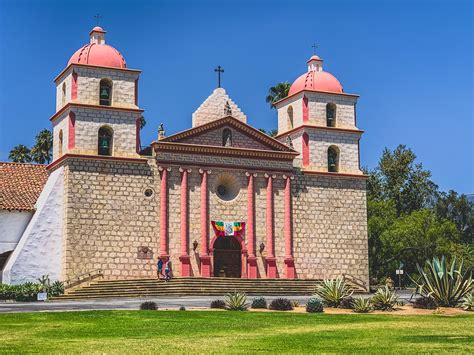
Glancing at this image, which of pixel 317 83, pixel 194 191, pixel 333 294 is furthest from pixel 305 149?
pixel 333 294

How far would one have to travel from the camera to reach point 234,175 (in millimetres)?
43469

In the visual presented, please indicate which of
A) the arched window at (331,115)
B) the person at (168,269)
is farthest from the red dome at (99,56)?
the arched window at (331,115)

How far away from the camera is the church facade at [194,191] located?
130 feet

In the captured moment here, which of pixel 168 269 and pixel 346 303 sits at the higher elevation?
pixel 168 269

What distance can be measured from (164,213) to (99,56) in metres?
9.05

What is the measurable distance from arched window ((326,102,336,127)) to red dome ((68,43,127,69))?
1272 centimetres

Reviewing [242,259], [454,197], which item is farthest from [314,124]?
[454,197]

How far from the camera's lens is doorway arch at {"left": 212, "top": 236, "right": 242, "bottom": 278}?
4331 cm

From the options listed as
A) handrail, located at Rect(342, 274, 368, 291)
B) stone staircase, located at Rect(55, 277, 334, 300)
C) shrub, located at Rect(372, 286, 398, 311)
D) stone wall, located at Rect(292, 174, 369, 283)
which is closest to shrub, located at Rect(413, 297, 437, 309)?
shrub, located at Rect(372, 286, 398, 311)

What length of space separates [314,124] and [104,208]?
545 inches

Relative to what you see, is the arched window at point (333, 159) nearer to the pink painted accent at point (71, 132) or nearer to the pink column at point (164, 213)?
the pink column at point (164, 213)

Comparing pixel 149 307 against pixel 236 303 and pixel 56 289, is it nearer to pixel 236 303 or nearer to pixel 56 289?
pixel 236 303

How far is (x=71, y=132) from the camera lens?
40562 mm

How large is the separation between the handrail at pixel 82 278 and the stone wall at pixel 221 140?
8.46m
